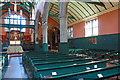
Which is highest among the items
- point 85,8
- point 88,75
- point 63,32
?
point 85,8

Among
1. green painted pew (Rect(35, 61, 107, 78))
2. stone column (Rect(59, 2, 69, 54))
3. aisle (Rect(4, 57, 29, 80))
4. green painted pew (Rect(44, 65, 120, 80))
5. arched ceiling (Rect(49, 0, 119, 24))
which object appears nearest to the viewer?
green painted pew (Rect(44, 65, 120, 80))

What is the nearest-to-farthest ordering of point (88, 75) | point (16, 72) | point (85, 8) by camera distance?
1. point (88, 75)
2. point (16, 72)
3. point (85, 8)

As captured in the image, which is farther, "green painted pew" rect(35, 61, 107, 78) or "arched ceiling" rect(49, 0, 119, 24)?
"arched ceiling" rect(49, 0, 119, 24)

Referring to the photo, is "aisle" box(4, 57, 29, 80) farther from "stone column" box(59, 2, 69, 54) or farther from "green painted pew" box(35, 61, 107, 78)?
"stone column" box(59, 2, 69, 54)

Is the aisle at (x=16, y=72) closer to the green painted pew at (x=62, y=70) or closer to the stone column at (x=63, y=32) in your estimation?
the green painted pew at (x=62, y=70)

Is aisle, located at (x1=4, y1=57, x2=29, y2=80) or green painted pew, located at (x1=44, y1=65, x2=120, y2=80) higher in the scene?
green painted pew, located at (x1=44, y1=65, x2=120, y2=80)

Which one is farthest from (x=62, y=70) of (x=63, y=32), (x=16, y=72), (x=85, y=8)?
(x=85, y=8)

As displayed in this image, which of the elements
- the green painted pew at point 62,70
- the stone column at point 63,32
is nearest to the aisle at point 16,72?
the green painted pew at point 62,70

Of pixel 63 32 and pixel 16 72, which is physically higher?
pixel 63 32

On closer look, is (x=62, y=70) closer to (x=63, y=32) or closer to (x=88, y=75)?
(x=88, y=75)

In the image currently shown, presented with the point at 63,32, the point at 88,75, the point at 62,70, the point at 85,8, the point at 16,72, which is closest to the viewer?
the point at 88,75

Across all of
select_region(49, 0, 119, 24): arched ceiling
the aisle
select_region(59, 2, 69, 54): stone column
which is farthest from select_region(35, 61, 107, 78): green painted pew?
select_region(49, 0, 119, 24): arched ceiling

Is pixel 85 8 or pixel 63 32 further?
pixel 85 8

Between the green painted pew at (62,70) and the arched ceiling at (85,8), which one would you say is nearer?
the green painted pew at (62,70)
